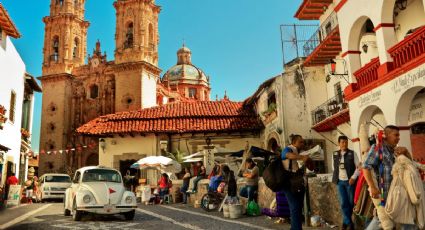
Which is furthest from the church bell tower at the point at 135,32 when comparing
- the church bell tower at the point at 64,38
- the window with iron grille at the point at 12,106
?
the window with iron grille at the point at 12,106

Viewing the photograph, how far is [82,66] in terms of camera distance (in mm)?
44344

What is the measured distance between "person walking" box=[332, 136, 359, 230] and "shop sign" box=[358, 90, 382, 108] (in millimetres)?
4759

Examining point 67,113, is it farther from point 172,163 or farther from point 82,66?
point 172,163

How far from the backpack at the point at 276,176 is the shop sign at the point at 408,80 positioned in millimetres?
5235

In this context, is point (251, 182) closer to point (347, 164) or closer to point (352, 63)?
point (347, 164)

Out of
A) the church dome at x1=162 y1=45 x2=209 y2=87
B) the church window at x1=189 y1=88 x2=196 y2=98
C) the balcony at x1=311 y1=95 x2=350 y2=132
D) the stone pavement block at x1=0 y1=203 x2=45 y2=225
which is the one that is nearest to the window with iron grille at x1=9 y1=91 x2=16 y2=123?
the stone pavement block at x1=0 y1=203 x2=45 y2=225

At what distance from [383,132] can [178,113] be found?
2260cm

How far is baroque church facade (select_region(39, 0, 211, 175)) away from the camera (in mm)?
39094

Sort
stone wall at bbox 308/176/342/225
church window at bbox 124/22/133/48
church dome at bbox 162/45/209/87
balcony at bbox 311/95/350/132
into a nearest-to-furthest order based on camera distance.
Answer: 1. stone wall at bbox 308/176/342/225
2. balcony at bbox 311/95/350/132
3. church window at bbox 124/22/133/48
4. church dome at bbox 162/45/209/87

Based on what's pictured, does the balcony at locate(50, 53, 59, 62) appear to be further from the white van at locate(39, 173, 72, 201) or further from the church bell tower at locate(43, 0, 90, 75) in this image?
the white van at locate(39, 173, 72, 201)

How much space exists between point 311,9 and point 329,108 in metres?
4.89

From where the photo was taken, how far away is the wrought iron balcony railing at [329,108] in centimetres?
1689

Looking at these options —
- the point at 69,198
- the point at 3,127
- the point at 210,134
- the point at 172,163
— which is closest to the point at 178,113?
the point at 210,134

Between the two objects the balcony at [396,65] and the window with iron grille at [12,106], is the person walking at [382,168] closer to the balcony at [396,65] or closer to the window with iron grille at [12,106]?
the balcony at [396,65]
